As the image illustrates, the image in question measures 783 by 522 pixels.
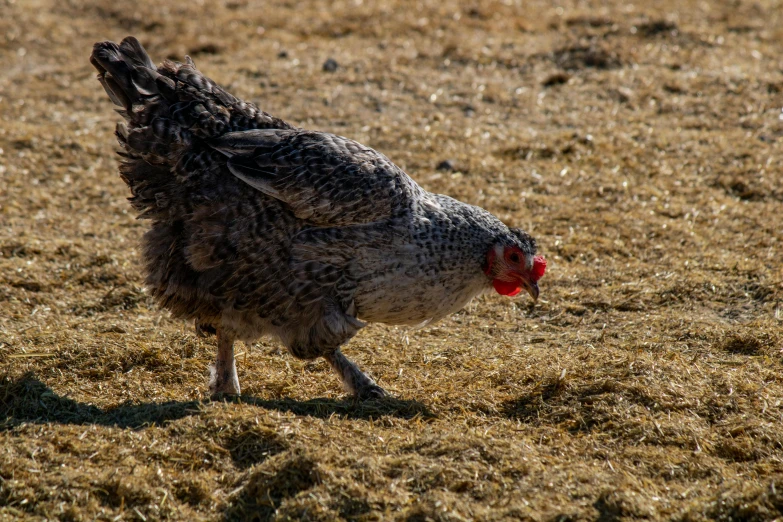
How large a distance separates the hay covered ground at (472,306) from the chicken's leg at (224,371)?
5.6 inches

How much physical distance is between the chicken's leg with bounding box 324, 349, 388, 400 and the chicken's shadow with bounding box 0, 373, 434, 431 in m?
0.09

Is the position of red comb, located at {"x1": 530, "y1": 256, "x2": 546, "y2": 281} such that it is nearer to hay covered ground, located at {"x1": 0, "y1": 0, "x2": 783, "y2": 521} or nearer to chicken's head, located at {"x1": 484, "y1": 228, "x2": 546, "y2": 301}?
chicken's head, located at {"x1": 484, "y1": 228, "x2": 546, "y2": 301}

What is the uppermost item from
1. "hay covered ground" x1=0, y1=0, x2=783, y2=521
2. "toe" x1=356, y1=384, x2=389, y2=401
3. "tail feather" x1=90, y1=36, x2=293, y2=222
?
"tail feather" x1=90, y1=36, x2=293, y2=222

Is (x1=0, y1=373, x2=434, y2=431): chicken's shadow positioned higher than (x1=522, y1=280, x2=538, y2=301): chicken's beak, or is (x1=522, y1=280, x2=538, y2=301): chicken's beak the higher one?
(x1=522, y1=280, x2=538, y2=301): chicken's beak

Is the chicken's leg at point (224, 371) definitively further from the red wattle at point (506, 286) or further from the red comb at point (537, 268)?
the red comb at point (537, 268)

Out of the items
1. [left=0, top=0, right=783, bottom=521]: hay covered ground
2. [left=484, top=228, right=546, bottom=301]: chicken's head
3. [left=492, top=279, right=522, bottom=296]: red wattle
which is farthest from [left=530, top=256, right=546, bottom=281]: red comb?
[left=0, top=0, right=783, bottom=521]: hay covered ground

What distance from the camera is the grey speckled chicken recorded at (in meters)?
4.92

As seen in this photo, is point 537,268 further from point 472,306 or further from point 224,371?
point 224,371

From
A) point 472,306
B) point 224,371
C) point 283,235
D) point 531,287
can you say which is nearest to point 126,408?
point 224,371

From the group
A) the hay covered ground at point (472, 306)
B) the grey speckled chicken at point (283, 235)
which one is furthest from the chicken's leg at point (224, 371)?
the hay covered ground at point (472, 306)

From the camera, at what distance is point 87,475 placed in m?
3.83

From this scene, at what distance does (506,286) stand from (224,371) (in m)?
1.73

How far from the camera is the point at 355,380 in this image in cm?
503

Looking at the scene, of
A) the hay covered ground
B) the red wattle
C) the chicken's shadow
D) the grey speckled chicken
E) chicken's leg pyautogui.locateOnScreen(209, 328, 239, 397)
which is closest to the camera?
the hay covered ground
